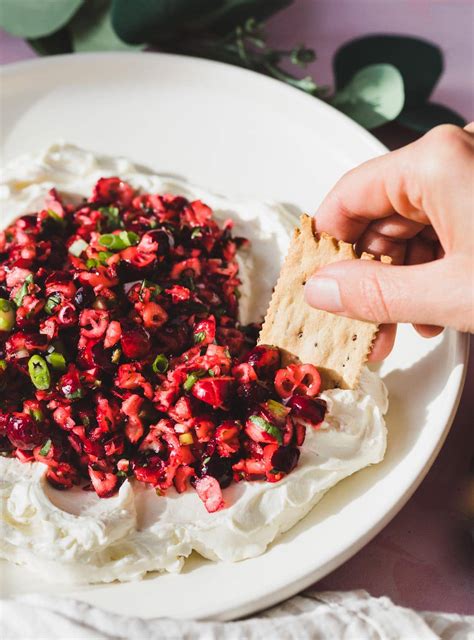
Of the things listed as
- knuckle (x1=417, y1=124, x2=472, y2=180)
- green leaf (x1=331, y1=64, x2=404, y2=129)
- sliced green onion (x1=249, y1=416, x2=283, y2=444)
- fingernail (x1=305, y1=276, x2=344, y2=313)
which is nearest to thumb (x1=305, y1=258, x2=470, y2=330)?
fingernail (x1=305, y1=276, x2=344, y2=313)

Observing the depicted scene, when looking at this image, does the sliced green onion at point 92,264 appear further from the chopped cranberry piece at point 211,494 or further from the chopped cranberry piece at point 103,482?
the chopped cranberry piece at point 211,494

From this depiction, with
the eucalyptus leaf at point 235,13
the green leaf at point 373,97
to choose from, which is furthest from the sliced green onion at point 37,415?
the eucalyptus leaf at point 235,13

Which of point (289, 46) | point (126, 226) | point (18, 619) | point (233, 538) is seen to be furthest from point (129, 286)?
point (289, 46)

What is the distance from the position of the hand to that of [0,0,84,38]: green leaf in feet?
5.38

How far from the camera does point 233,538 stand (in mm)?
2051

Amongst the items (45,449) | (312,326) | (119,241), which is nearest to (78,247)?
(119,241)

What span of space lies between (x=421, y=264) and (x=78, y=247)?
1.07m

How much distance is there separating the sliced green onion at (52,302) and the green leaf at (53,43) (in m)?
1.63

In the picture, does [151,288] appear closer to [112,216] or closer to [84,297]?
[84,297]

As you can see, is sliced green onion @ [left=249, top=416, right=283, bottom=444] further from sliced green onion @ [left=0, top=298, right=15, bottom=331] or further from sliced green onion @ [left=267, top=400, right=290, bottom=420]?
sliced green onion @ [left=0, top=298, right=15, bottom=331]

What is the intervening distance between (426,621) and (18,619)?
1053 millimetres

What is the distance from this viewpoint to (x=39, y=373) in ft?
7.04

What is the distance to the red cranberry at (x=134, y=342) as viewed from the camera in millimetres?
2176

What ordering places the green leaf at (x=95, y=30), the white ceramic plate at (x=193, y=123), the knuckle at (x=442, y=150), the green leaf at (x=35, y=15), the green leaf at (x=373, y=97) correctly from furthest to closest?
the green leaf at (x=95, y=30), the green leaf at (x=35, y=15), the green leaf at (x=373, y=97), the white ceramic plate at (x=193, y=123), the knuckle at (x=442, y=150)
